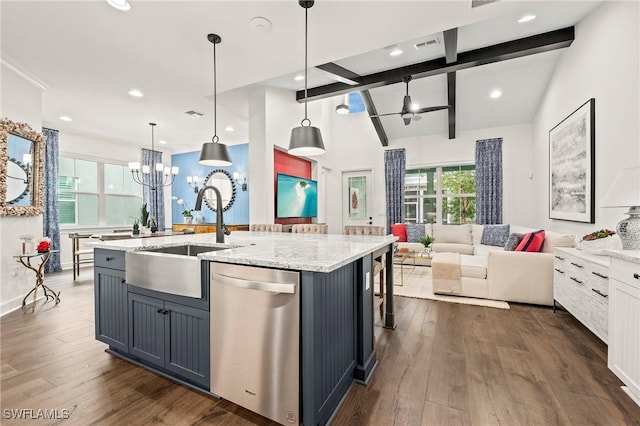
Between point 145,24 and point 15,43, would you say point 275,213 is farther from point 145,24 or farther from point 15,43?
point 15,43

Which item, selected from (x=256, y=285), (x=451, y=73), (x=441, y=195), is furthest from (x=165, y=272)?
(x=441, y=195)

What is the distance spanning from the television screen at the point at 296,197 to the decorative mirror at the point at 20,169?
3.16 metres

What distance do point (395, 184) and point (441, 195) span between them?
1135 millimetres

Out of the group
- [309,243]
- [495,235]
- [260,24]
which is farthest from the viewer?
[495,235]

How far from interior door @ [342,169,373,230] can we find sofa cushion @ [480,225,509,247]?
8.62 feet

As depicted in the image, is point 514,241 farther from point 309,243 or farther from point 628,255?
point 309,243

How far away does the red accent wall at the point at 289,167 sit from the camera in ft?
16.1

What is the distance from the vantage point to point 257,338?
4.82ft

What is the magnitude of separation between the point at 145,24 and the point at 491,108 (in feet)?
19.6

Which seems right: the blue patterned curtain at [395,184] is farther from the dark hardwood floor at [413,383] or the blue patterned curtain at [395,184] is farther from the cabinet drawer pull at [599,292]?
the cabinet drawer pull at [599,292]

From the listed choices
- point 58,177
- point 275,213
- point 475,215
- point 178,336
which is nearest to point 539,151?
point 475,215

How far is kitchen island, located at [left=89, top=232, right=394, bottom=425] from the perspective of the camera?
1.38 m

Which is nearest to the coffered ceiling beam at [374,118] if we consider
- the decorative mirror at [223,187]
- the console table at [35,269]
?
the decorative mirror at [223,187]

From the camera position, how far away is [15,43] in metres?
2.68
